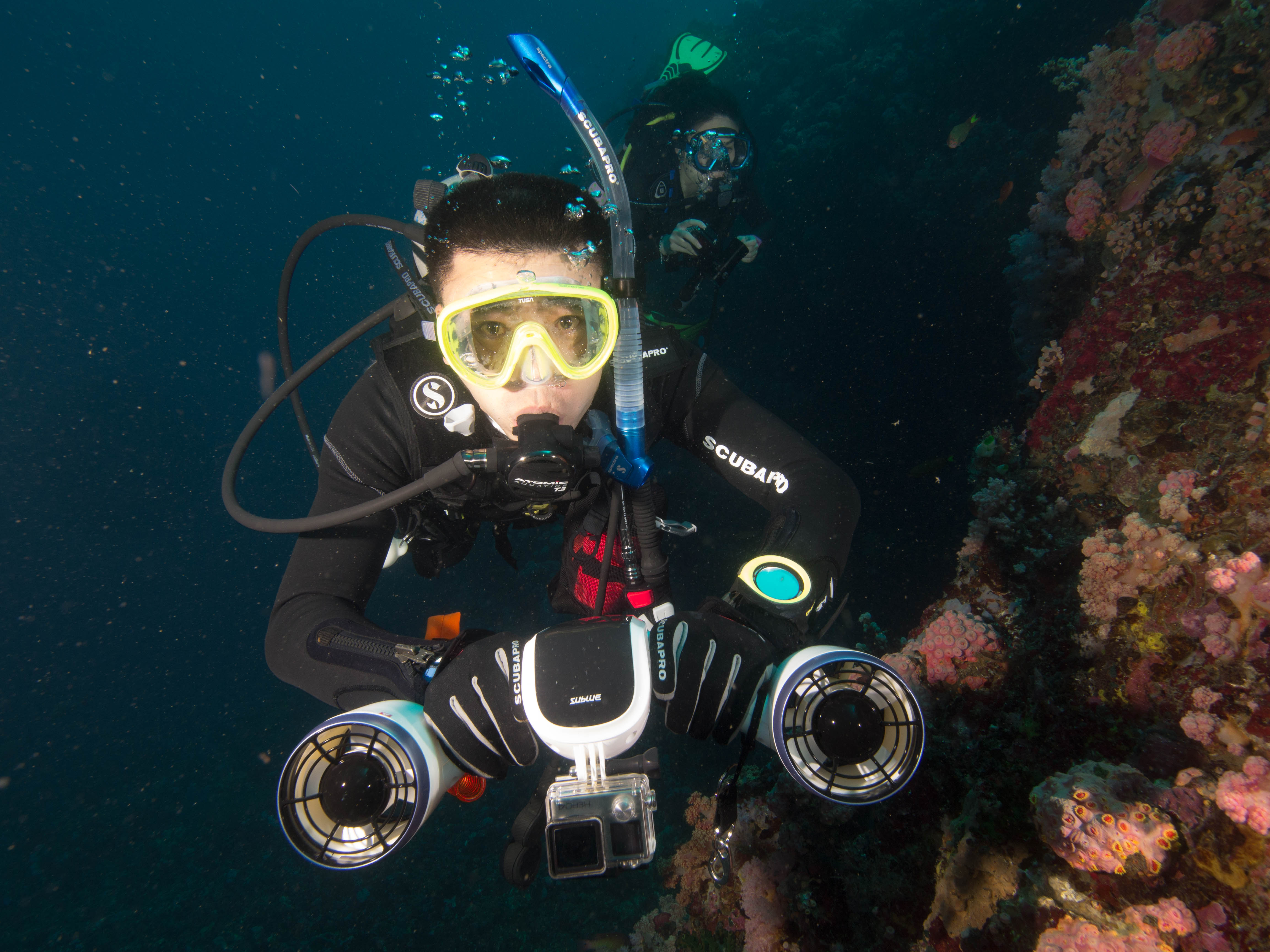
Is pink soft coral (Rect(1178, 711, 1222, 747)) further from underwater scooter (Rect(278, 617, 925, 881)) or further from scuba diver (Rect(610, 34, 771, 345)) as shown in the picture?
scuba diver (Rect(610, 34, 771, 345))

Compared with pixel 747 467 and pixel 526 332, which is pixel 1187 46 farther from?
pixel 526 332

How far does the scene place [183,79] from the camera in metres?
36.9

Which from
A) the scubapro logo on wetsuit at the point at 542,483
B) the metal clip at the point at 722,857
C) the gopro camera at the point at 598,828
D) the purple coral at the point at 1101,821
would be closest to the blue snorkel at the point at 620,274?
the scubapro logo on wetsuit at the point at 542,483

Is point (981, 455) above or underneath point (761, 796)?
above

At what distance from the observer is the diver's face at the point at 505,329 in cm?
207

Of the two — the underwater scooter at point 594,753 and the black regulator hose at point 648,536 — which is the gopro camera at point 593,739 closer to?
the underwater scooter at point 594,753

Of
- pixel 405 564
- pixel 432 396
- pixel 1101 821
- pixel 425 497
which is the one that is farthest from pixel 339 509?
pixel 405 564

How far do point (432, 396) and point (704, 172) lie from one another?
227 inches

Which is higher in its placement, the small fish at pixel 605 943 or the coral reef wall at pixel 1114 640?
the coral reef wall at pixel 1114 640

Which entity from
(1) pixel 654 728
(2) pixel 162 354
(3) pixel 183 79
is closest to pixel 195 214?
(3) pixel 183 79

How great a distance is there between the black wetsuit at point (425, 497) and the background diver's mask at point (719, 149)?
4.99m

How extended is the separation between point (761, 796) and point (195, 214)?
183ft

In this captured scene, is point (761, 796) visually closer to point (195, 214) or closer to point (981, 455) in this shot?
point (981, 455)

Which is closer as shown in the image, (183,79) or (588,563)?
(588,563)
